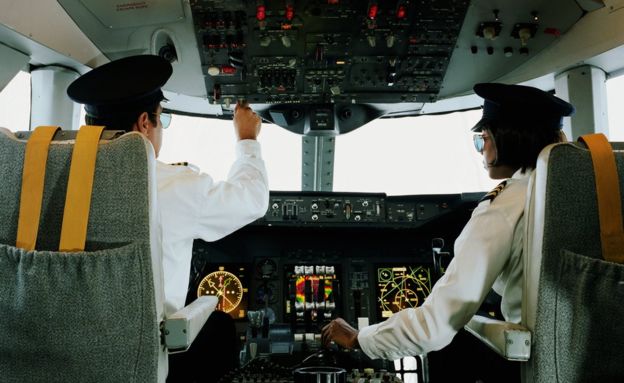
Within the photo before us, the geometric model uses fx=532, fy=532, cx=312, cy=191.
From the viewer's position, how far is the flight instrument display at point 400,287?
2885mm

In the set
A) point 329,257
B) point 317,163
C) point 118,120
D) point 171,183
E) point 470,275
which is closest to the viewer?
point 470,275

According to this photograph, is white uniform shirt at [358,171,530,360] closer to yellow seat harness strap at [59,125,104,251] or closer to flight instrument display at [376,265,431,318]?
yellow seat harness strap at [59,125,104,251]

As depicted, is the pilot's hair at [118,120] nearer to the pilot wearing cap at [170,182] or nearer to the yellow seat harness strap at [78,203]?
the pilot wearing cap at [170,182]

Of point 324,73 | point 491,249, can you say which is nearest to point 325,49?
point 324,73

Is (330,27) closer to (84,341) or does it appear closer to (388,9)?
(388,9)

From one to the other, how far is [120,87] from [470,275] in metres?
1.11

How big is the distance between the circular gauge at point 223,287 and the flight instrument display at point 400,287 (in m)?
0.76

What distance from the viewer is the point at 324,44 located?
9.12ft

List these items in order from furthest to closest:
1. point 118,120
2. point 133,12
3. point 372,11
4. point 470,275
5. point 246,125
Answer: point 133,12 < point 372,11 < point 246,125 < point 118,120 < point 470,275

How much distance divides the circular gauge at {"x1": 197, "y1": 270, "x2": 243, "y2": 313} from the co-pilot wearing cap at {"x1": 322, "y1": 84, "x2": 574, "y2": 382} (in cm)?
125

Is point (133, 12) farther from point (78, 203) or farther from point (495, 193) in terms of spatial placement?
point (495, 193)

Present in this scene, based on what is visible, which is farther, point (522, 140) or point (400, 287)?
point (400, 287)

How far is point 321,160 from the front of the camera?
3.60 m

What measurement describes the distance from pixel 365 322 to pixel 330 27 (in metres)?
1.49
